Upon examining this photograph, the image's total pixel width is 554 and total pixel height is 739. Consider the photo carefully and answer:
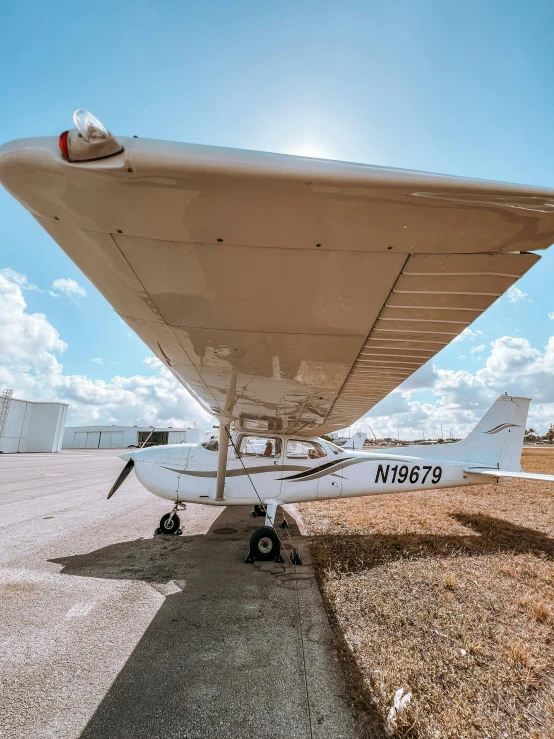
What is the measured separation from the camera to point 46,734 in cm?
206

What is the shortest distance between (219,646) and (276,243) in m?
3.40

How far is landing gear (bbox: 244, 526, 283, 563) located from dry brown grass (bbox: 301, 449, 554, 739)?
24.9 inches

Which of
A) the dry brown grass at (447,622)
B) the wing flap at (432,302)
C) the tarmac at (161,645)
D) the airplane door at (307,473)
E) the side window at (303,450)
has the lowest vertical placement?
the tarmac at (161,645)

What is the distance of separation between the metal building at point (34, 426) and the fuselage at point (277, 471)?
3651 centimetres

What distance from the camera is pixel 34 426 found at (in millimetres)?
37594

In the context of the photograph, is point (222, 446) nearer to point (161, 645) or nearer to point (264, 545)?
point (264, 545)

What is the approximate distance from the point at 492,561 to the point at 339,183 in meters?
6.28

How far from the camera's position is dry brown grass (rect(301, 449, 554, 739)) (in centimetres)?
228

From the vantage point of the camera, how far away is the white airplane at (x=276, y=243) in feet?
3.03

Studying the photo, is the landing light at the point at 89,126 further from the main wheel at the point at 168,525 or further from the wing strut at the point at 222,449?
the main wheel at the point at 168,525

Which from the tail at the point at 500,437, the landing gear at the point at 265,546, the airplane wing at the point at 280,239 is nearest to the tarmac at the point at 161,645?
the landing gear at the point at 265,546

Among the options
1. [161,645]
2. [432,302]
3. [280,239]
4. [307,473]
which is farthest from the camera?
[307,473]

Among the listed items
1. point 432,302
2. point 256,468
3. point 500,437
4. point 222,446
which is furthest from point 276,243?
point 500,437

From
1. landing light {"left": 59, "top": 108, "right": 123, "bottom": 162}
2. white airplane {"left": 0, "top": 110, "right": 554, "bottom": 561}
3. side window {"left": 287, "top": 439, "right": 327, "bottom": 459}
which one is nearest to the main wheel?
side window {"left": 287, "top": 439, "right": 327, "bottom": 459}
